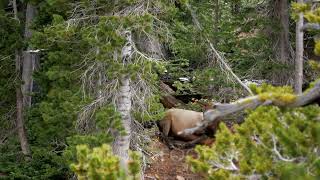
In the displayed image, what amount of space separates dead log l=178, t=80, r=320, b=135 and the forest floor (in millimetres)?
8302

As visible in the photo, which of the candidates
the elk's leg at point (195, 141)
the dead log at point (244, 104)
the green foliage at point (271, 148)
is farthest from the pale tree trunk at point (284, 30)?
the dead log at point (244, 104)

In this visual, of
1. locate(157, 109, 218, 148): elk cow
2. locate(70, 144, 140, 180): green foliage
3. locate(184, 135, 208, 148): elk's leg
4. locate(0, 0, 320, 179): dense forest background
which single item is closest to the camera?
locate(70, 144, 140, 180): green foliage

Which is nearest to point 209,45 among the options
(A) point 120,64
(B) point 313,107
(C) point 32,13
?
(A) point 120,64

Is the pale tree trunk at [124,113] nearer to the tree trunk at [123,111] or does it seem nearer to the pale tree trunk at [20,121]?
the tree trunk at [123,111]

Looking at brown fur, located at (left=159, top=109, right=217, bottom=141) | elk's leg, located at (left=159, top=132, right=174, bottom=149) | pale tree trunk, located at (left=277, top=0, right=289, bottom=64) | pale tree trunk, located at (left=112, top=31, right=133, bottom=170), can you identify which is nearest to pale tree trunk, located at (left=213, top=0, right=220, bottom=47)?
pale tree trunk, located at (left=277, top=0, right=289, bottom=64)

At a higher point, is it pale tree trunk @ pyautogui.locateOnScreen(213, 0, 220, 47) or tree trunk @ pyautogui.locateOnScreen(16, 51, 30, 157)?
pale tree trunk @ pyautogui.locateOnScreen(213, 0, 220, 47)

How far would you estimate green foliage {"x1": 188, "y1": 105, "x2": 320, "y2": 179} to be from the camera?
4.64 meters

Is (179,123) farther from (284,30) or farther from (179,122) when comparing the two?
(284,30)

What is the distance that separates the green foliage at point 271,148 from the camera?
4.64 m

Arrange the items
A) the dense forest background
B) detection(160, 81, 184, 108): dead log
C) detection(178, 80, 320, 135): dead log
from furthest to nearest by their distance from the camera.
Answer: detection(160, 81, 184, 108): dead log → the dense forest background → detection(178, 80, 320, 135): dead log

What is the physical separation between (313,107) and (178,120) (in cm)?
930

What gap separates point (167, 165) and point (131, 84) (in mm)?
3497

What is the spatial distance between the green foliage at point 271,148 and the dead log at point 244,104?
259 mm

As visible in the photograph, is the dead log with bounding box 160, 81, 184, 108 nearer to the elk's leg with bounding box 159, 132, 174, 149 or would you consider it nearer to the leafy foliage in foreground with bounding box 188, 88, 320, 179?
the elk's leg with bounding box 159, 132, 174, 149
